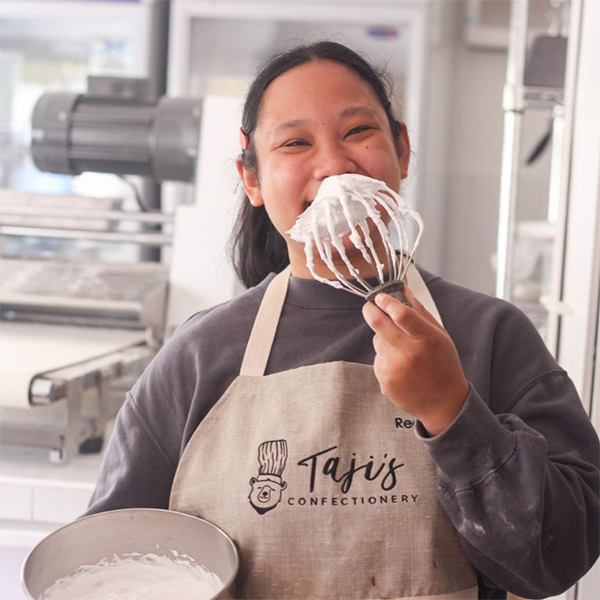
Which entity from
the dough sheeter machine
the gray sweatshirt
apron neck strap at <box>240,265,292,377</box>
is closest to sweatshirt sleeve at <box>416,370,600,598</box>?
the gray sweatshirt

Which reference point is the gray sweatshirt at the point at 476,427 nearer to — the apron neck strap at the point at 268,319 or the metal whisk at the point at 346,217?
the apron neck strap at the point at 268,319

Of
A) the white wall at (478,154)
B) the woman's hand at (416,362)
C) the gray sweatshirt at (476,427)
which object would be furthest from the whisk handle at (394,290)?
the white wall at (478,154)

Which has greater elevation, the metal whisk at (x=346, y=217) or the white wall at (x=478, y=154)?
the white wall at (x=478, y=154)

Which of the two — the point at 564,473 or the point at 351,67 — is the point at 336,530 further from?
the point at 351,67

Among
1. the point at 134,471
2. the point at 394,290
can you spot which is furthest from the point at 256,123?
the point at 134,471

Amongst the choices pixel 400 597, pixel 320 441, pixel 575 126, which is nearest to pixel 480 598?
pixel 400 597

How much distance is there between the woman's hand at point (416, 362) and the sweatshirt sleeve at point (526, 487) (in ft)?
0.07

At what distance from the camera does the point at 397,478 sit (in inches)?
36.1

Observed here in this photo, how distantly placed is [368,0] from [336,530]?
9.04 feet

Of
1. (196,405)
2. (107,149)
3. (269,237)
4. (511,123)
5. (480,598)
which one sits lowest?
(480,598)

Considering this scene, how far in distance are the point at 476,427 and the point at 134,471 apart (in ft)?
1.41

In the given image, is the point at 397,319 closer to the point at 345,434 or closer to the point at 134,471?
the point at 345,434

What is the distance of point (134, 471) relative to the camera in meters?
1.01

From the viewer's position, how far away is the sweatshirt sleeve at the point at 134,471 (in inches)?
39.4
